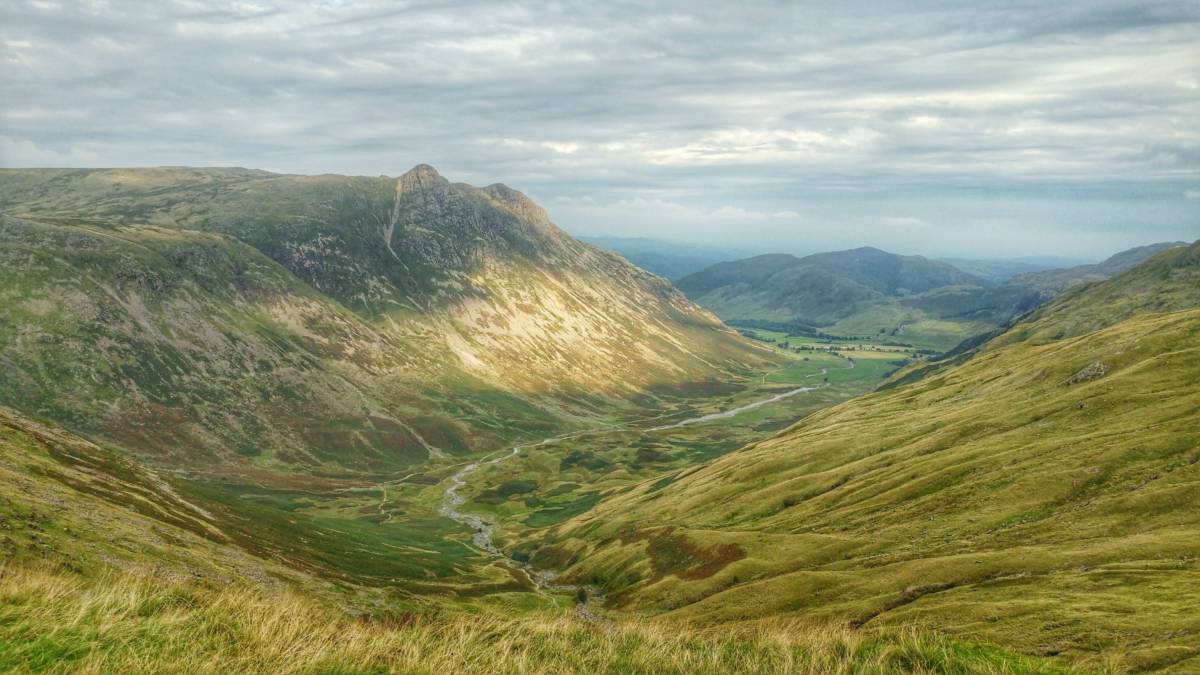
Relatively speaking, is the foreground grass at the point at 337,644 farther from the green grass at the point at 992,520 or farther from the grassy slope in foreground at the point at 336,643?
the green grass at the point at 992,520

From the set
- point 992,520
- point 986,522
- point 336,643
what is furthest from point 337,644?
point 992,520

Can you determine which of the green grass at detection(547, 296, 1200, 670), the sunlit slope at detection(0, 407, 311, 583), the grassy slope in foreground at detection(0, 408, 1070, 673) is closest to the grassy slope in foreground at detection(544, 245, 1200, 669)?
the green grass at detection(547, 296, 1200, 670)

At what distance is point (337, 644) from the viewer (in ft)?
47.4

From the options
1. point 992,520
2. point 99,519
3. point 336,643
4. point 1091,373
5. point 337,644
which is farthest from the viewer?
point 1091,373

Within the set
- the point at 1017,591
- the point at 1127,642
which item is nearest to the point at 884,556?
the point at 1017,591

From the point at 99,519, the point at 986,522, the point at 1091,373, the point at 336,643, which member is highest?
the point at 336,643

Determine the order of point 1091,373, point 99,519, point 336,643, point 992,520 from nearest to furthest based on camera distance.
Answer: point 336,643 < point 99,519 < point 992,520 < point 1091,373

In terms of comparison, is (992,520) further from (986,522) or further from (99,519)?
(99,519)

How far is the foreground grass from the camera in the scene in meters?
11.9

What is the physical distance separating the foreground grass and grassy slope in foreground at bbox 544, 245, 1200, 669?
1485 centimetres

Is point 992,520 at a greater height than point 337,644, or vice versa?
point 337,644

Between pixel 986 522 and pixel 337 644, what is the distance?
91252mm

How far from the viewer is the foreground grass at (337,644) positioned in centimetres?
1194

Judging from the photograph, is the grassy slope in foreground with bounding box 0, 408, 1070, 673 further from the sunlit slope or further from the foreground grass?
the sunlit slope
